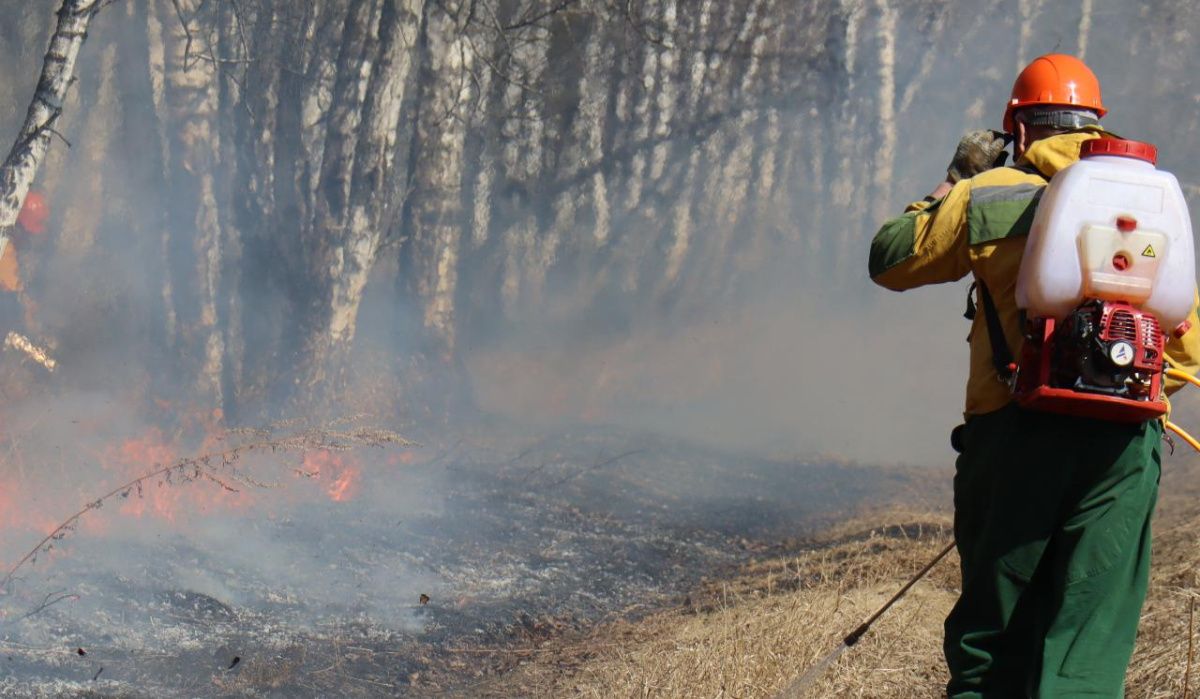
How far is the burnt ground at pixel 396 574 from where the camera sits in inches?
191

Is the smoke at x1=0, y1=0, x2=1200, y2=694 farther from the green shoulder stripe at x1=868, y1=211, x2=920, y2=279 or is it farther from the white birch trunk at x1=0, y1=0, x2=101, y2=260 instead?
the green shoulder stripe at x1=868, y1=211, x2=920, y2=279

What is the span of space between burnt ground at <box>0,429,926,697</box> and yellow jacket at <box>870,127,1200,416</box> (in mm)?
2850

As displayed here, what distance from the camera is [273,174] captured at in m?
9.44

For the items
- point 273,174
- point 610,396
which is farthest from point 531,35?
point 610,396

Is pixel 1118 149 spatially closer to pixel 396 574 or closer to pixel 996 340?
pixel 996 340

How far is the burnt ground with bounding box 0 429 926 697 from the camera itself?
15.9 ft

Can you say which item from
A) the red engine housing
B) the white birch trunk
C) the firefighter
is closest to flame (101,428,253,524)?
the white birch trunk

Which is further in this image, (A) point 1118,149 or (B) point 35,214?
(B) point 35,214

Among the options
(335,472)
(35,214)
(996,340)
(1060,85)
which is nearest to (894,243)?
(996,340)

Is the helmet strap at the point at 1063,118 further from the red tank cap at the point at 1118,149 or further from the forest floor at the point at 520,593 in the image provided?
the forest floor at the point at 520,593

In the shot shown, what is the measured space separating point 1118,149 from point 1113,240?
0.22 metres

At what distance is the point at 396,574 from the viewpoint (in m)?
6.14

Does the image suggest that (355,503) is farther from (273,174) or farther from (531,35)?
(531,35)

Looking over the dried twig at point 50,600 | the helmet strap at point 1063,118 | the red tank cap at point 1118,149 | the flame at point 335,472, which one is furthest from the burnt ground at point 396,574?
the red tank cap at point 1118,149
